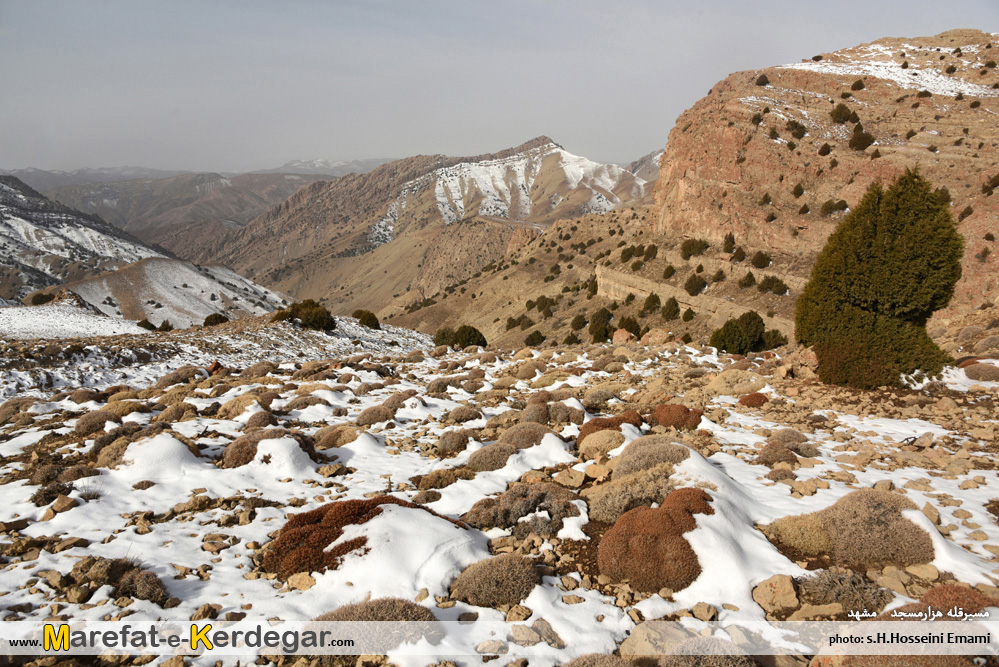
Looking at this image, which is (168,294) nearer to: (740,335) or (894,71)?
(740,335)

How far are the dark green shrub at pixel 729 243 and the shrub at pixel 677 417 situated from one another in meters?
40.3

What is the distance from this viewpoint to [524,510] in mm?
8492

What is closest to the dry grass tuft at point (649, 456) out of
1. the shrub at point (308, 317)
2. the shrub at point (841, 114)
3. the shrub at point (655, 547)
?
the shrub at point (655, 547)

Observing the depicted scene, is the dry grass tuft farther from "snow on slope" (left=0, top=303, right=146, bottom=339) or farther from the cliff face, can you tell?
the cliff face

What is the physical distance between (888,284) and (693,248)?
38701 mm

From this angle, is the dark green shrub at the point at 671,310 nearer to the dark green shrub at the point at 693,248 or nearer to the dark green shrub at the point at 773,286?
the dark green shrub at the point at 693,248

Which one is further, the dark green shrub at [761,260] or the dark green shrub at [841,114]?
the dark green shrub at [841,114]

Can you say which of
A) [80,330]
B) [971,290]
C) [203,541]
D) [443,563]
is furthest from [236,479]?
[971,290]

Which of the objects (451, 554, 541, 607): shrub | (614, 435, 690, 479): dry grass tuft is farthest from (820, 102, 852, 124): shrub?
(451, 554, 541, 607): shrub

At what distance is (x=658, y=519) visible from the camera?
727cm

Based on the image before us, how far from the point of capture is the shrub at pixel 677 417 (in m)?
13.0

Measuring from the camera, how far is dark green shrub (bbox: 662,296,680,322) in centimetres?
4675

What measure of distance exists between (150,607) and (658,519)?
22.9ft

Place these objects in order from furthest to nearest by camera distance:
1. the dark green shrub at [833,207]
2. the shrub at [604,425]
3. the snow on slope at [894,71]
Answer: the snow on slope at [894,71]
the dark green shrub at [833,207]
the shrub at [604,425]
